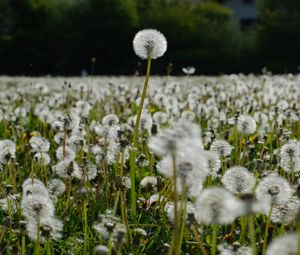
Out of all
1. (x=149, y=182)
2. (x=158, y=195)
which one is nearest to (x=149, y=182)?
(x=149, y=182)

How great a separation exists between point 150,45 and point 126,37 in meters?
25.1

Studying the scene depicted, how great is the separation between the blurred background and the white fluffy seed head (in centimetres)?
2144

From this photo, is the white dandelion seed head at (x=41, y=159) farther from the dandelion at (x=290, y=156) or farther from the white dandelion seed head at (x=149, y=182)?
the dandelion at (x=290, y=156)

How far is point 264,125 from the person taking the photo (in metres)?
4.11

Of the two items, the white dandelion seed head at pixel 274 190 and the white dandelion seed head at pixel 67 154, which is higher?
the white dandelion seed head at pixel 274 190

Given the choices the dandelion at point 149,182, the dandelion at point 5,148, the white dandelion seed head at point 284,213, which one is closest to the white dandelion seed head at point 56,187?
the dandelion at point 5,148

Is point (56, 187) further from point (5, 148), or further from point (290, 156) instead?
point (290, 156)

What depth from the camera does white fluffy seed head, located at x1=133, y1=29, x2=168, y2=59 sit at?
8.15 ft

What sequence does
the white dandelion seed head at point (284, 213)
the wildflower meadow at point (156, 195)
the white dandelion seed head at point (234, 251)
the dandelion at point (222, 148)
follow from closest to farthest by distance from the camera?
the wildflower meadow at point (156, 195) → the white dandelion seed head at point (234, 251) → the white dandelion seed head at point (284, 213) → the dandelion at point (222, 148)

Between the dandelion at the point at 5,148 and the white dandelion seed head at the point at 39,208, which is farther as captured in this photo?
the dandelion at the point at 5,148

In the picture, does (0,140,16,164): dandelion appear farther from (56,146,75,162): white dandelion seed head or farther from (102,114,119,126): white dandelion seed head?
(102,114,119,126): white dandelion seed head

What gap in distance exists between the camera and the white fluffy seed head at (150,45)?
2.48 metres

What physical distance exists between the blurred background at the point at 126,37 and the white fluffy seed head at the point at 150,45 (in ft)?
70.4

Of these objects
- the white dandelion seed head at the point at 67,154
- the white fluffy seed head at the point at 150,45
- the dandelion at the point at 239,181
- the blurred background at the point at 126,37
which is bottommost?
the white dandelion seed head at the point at 67,154
